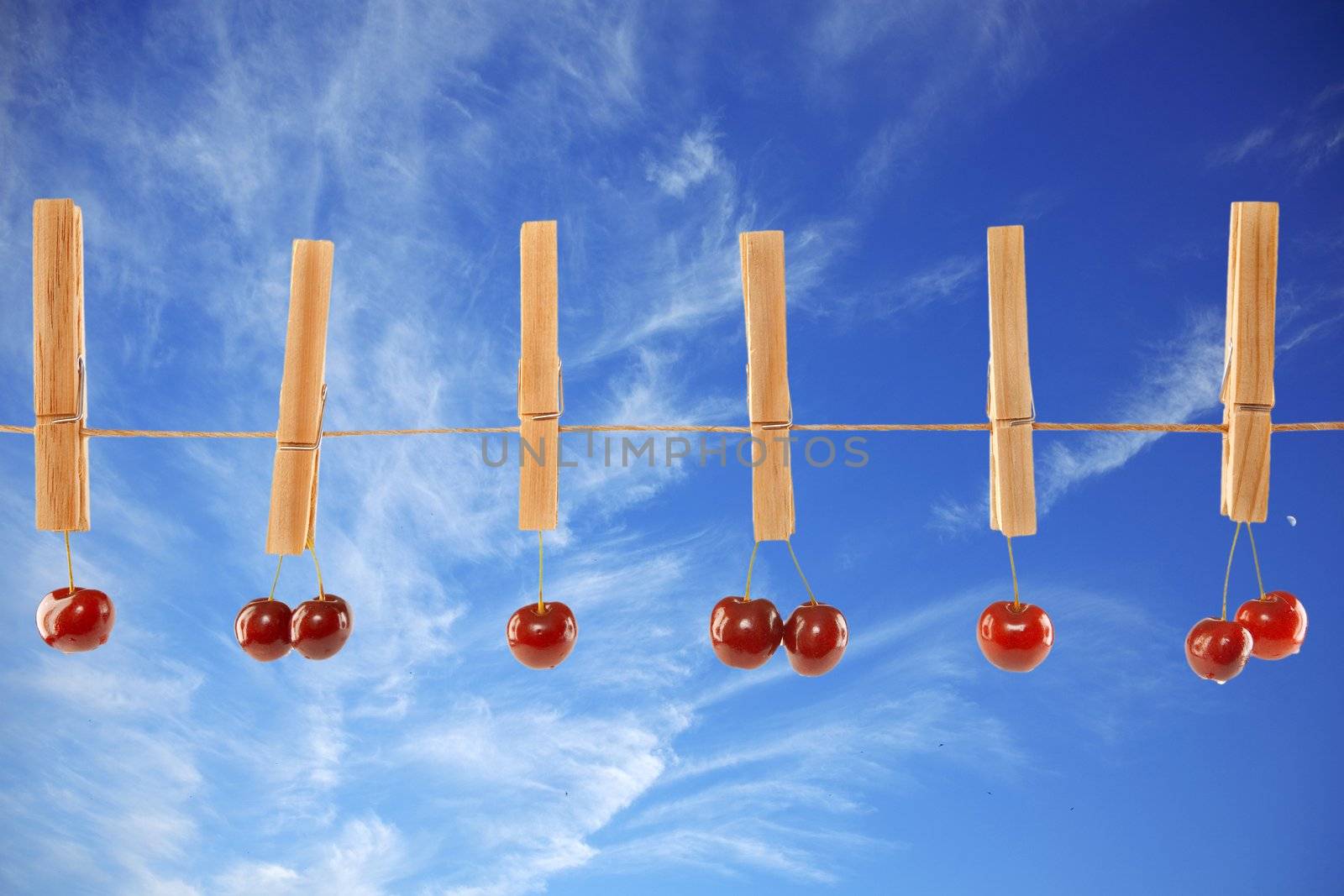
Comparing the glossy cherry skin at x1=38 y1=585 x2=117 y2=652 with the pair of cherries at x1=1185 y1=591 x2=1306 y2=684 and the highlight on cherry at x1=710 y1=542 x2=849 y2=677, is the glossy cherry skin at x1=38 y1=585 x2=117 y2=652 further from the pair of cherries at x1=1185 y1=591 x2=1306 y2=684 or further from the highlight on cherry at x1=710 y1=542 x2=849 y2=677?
the pair of cherries at x1=1185 y1=591 x2=1306 y2=684

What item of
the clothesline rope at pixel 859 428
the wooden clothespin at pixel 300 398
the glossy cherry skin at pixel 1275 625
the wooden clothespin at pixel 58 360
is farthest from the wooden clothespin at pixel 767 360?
the wooden clothespin at pixel 58 360

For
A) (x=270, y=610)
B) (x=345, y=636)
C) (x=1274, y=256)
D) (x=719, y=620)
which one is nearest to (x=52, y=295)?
(x=270, y=610)

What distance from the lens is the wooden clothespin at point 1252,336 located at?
1.65 metres

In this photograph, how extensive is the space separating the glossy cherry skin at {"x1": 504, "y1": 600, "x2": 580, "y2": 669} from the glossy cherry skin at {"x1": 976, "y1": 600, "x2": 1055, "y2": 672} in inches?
28.2

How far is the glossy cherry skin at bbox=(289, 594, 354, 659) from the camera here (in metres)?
1.72

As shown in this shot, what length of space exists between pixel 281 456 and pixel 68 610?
19.4 inches

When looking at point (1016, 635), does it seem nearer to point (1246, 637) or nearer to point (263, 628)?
point (1246, 637)

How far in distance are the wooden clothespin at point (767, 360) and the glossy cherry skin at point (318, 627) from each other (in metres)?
0.79

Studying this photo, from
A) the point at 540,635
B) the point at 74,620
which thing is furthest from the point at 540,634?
the point at 74,620

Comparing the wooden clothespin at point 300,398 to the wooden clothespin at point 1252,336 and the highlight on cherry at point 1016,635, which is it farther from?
the wooden clothespin at point 1252,336

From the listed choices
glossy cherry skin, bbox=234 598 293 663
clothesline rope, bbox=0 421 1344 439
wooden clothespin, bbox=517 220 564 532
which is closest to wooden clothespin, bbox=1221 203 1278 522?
clothesline rope, bbox=0 421 1344 439

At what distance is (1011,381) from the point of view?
5.37 feet

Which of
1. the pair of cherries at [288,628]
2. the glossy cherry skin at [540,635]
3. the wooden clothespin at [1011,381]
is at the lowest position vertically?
the glossy cherry skin at [540,635]

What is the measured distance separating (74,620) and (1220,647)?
2007 mm
